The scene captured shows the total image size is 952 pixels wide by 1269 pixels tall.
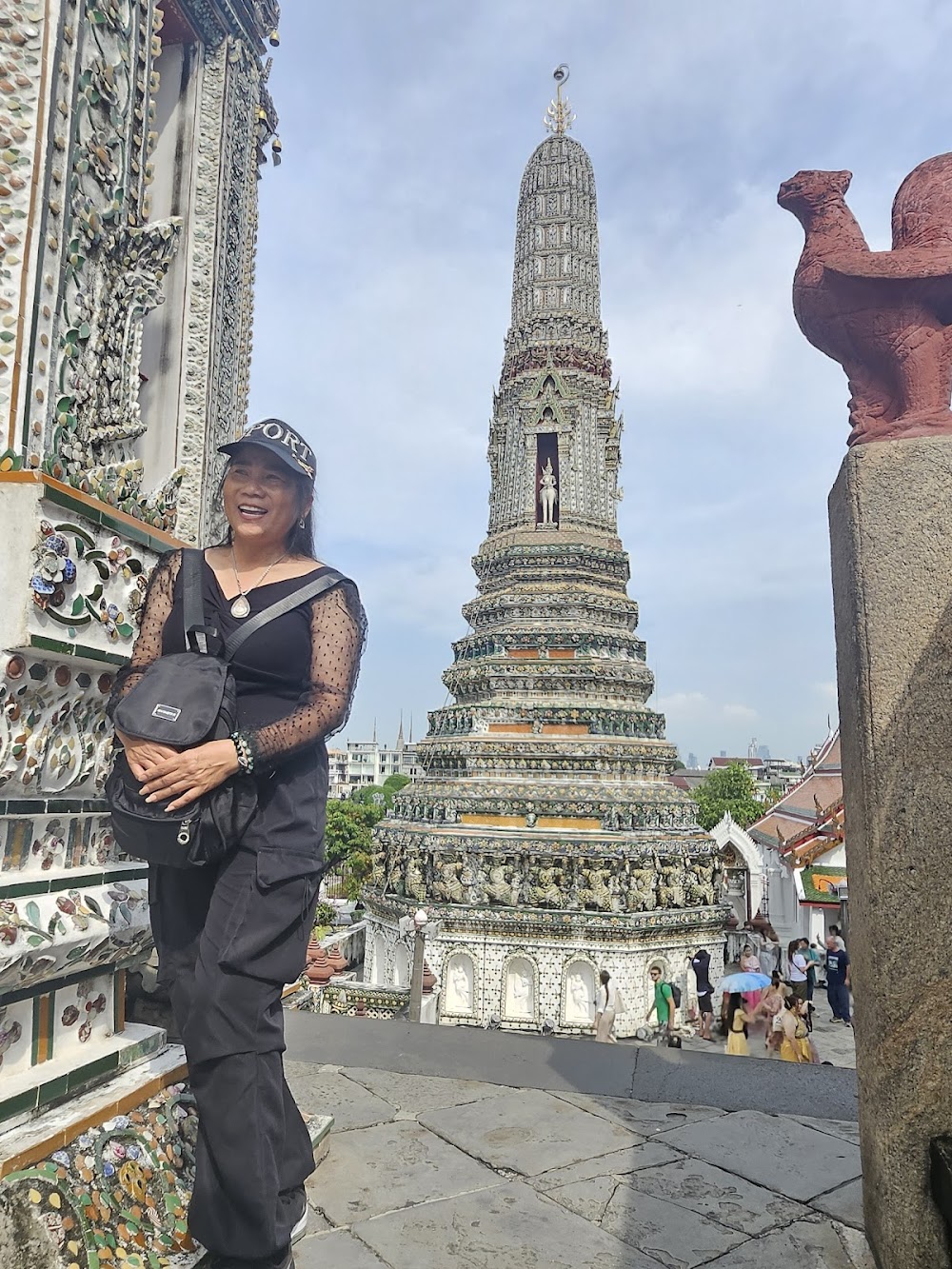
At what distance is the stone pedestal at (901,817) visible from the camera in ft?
6.75

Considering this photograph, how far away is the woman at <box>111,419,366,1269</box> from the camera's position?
1802mm

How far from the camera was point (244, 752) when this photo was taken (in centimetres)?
177

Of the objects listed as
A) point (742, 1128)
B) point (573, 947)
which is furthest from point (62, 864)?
point (573, 947)

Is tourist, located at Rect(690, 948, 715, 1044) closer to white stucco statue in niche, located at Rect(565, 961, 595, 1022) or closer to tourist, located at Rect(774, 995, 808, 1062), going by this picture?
white stucco statue in niche, located at Rect(565, 961, 595, 1022)

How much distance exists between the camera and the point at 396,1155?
2.73 meters

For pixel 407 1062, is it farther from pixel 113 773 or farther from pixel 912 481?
pixel 912 481

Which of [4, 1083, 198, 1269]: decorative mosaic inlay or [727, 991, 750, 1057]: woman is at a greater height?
[4, 1083, 198, 1269]: decorative mosaic inlay

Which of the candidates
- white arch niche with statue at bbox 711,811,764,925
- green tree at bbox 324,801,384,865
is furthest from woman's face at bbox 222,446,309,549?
green tree at bbox 324,801,384,865

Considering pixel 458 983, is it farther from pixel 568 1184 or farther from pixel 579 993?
pixel 568 1184

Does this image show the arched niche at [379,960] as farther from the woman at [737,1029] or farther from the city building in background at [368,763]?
the city building in background at [368,763]

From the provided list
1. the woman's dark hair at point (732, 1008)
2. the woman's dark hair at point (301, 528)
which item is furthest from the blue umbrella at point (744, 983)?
the woman's dark hair at point (301, 528)

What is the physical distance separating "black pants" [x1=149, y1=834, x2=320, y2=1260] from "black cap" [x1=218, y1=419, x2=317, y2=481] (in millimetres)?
820

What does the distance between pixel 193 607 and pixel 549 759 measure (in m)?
13.5

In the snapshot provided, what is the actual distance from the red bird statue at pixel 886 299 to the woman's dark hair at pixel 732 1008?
982cm
